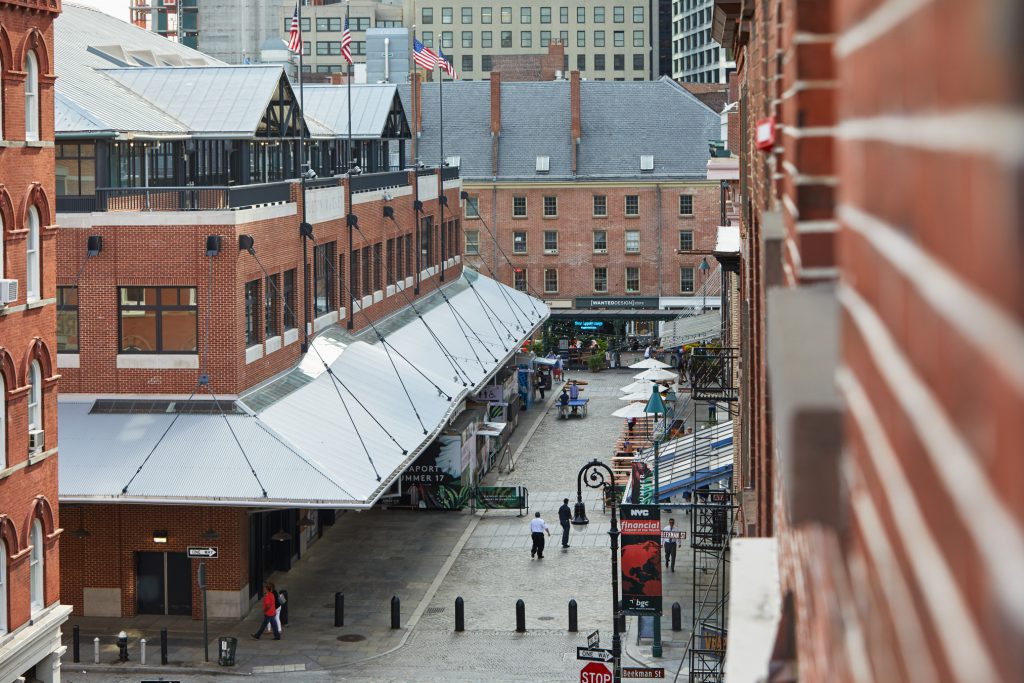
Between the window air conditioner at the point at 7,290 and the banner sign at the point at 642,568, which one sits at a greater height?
the window air conditioner at the point at 7,290

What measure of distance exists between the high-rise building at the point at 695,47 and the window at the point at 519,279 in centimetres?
6863

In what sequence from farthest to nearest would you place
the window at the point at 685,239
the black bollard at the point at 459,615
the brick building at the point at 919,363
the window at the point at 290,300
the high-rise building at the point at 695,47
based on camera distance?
the high-rise building at the point at 695,47 < the window at the point at 685,239 < the window at the point at 290,300 < the black bollard at the point at 459,615 < the brick building at the point at 919,363

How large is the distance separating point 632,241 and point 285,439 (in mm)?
52457

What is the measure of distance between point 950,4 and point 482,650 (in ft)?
101

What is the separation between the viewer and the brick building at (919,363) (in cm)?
123

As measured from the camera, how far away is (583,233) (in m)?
84.9

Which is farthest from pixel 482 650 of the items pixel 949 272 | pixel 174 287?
pixel 949 272

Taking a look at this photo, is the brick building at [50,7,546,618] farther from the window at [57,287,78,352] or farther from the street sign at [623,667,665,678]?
the street sign at [623,667,665,678]

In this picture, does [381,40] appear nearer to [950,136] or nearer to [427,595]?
[427,595]

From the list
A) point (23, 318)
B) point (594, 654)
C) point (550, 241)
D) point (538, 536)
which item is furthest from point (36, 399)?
point (550, 241)

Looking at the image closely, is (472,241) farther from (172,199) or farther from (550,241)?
(172,199)

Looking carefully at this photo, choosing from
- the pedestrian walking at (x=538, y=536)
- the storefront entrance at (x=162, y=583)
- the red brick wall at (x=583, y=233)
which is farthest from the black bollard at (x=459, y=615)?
the red brick wall at (x=583, y=233)

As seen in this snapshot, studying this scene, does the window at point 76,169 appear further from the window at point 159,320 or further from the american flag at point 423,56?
the american flag at point 423,56

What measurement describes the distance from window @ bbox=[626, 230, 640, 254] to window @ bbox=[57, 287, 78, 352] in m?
51.6
